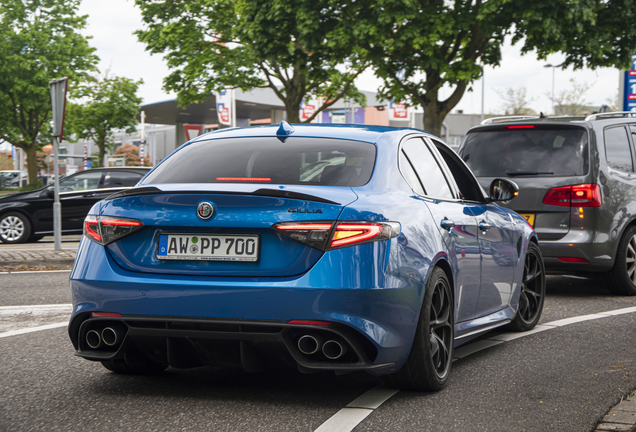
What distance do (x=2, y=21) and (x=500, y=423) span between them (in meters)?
39.4

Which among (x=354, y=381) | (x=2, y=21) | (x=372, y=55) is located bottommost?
(x=354, y=381)

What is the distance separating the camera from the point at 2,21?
38469mm

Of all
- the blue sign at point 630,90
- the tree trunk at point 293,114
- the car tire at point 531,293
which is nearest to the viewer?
the car tire at point 531,293

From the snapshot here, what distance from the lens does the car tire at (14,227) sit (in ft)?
55.4

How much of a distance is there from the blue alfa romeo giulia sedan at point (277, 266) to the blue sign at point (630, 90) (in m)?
16.4

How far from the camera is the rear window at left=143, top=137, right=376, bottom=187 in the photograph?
4.28 metres

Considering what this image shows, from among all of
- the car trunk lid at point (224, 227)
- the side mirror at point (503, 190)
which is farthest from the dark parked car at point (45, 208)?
the car trunk lid at point (224, 227)

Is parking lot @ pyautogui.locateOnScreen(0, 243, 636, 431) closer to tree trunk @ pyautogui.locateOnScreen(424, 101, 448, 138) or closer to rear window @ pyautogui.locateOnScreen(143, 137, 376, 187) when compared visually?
rear window @ pyautogui.locateOnScreen(143, 137, 376, 187)

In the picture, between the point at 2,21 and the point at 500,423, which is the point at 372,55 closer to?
the point at 500,423

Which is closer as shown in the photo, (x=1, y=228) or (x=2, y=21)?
(x=1, y=228)

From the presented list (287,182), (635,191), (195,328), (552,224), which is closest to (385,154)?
(287,182)

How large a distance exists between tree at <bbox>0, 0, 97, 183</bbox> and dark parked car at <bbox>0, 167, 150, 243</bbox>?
865 inches

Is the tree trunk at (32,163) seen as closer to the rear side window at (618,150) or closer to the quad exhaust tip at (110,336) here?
the rear side window at (618,150)

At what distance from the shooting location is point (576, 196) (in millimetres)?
8438
